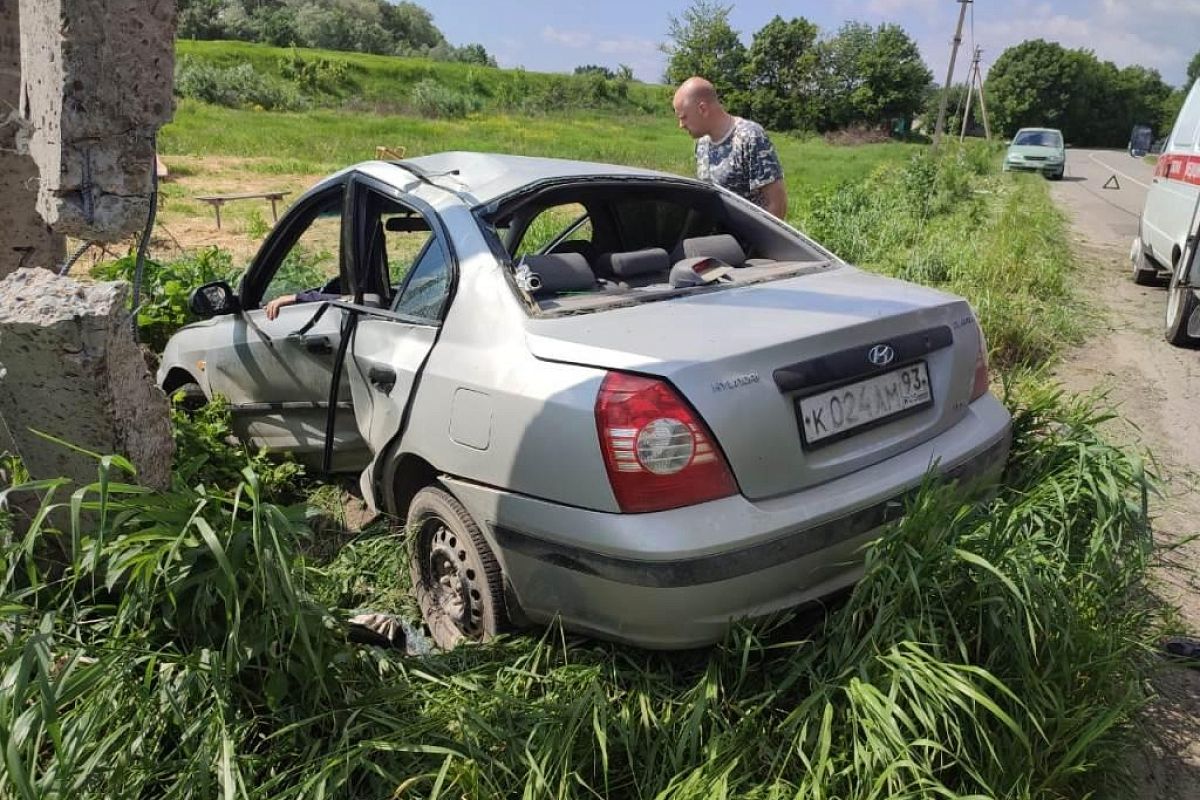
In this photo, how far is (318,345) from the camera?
311 cm

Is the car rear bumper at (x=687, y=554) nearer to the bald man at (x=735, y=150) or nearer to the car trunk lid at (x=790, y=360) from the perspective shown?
the car trunk lid at (x=790, y=360)

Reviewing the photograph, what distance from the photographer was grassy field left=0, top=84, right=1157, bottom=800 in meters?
1.78

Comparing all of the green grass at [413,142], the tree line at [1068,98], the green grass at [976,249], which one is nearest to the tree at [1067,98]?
the tree line at [1068,98]

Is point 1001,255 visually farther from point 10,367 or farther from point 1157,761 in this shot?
point 10,367

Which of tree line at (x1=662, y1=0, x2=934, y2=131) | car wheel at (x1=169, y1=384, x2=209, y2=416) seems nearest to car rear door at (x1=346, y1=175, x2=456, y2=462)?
car wheel at (x1=169, y1=384, x2=209, y2=416)

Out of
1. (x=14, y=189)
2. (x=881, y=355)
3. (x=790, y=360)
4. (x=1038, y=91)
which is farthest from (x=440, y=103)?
(x=1038, y=91)

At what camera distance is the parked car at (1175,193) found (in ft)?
21.3

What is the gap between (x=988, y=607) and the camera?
6.96 ft

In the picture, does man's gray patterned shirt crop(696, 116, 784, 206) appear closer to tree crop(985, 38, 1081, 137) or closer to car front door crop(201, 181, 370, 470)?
car front door crop(201, 181, 370, 470)

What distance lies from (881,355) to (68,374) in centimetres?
221

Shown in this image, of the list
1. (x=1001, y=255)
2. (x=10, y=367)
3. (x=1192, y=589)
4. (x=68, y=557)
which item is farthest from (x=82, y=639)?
(x=1001, y=255)

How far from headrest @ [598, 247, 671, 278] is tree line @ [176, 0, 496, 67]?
215ft

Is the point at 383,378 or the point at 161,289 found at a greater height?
the point at 383,378

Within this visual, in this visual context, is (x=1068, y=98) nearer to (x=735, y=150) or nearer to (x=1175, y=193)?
(x=1175, y=193)
